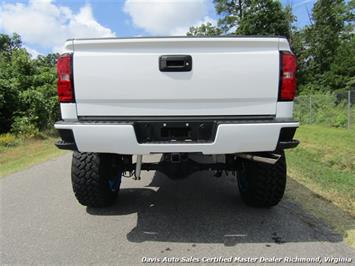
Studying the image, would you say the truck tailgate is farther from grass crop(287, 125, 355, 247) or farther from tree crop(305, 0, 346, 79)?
tree crop(305, 0, 346, 79)

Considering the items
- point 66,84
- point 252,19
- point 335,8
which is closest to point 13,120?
point 66,84

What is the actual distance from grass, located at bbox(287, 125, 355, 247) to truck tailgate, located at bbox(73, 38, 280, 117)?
68.8 inches

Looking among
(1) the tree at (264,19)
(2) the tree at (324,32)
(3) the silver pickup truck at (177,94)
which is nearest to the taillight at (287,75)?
(3) the silver pickup truck at (177,94)

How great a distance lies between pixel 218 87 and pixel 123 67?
0.89 meters

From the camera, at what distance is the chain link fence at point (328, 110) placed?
19266mm

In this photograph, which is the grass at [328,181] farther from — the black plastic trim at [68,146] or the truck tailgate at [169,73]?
the black plastic trim at [68,146]

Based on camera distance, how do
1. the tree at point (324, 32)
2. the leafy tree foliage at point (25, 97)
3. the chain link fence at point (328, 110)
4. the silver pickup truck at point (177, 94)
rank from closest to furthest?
the silver pickup truck at point (177, 94)
the leafy tree foliage at point (25, 97)
the chain link fence at point (328, 110)
the tree at point (324, 32)

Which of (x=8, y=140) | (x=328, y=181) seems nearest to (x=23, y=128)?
(x=8, y=140)

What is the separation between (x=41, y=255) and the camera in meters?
3.71

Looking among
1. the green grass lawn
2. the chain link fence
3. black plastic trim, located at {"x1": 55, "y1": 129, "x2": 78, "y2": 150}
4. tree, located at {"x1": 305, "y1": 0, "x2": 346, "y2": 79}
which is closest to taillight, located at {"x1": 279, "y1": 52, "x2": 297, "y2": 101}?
the green grass lawn

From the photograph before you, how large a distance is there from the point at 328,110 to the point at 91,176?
19701 millimetres

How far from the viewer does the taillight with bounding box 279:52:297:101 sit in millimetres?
3859

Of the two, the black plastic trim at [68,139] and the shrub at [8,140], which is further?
the shrub at [8,140]

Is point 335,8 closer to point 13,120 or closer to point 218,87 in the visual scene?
A: point 13,120
